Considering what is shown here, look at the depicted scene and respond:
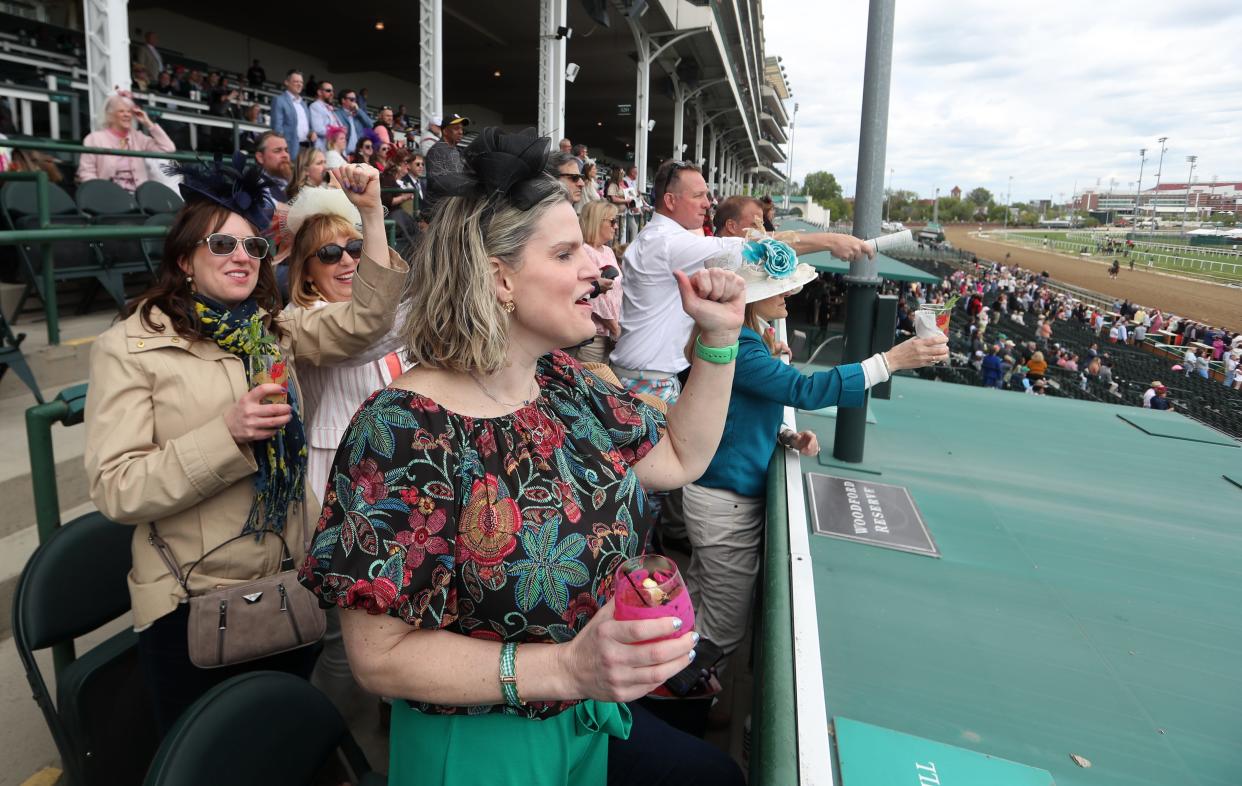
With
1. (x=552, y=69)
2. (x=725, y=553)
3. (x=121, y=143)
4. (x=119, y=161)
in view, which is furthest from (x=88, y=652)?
(x=552, y=69)

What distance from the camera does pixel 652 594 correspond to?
101 centimetres

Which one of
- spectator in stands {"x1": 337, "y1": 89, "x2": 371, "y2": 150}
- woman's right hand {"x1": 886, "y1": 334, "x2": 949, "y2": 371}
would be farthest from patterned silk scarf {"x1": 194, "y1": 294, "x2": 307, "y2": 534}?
spectator in stands {"x1": 337, "y1": 89, "x2": 371, "y2": 150}

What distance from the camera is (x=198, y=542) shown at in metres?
1.92

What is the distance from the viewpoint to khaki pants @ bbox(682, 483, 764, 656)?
2.88 m

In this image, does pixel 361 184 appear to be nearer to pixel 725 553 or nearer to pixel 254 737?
pixel 254 737

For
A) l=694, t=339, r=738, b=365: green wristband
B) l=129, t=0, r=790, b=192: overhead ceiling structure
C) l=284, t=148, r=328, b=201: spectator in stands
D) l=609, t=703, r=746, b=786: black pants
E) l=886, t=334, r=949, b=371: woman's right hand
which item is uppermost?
l=129, t=0, r=790, b=192: overhead ceiling structure

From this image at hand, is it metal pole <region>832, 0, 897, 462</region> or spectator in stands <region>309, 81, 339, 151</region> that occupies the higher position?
spectator in stands <region>309, 81, 339, 151</region>

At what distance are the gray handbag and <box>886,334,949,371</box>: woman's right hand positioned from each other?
2.06 m

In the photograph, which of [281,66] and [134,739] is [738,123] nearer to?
[281,66]

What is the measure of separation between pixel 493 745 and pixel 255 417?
105cm

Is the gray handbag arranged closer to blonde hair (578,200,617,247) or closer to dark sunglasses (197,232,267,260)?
dark sunglasses (197,232,267,260)

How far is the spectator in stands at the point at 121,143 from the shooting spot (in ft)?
23.1

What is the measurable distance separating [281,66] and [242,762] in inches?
1215

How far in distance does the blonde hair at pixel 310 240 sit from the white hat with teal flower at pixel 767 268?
154cm
